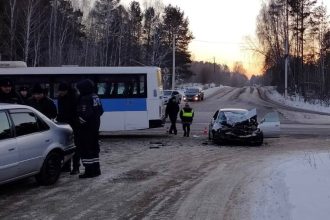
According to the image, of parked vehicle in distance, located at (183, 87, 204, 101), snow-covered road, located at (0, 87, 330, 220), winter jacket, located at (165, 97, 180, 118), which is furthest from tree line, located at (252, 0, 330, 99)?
snow-covered road, located at (0, 87, 330, 220)

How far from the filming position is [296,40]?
74.0 m

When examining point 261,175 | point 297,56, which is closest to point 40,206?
point 261,175

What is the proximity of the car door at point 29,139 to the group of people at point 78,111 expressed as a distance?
0.90m

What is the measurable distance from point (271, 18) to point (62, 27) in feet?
107

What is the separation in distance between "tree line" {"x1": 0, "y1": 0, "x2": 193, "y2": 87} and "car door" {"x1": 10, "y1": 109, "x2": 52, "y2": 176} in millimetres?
37719

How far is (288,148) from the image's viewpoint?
688 inches

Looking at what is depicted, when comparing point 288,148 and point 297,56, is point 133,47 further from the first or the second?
point 288,148

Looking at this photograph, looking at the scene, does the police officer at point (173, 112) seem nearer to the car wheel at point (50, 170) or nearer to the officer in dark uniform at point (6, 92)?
the officer in dark uniform at point (6, 92)

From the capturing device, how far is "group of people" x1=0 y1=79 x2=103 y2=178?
10.2 m

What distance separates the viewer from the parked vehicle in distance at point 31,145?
847 cm

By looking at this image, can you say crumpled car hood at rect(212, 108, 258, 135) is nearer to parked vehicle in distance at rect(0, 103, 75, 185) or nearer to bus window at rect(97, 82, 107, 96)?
bus window at rect(97, 82, 107, 96)

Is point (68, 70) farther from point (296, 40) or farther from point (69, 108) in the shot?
point (296, 40)

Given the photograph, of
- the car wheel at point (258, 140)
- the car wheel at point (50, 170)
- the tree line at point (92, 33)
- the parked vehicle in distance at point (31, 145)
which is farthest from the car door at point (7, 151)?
the tree line at point (92, 33)

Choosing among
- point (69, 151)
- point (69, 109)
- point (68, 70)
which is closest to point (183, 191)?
point (69, 151)
